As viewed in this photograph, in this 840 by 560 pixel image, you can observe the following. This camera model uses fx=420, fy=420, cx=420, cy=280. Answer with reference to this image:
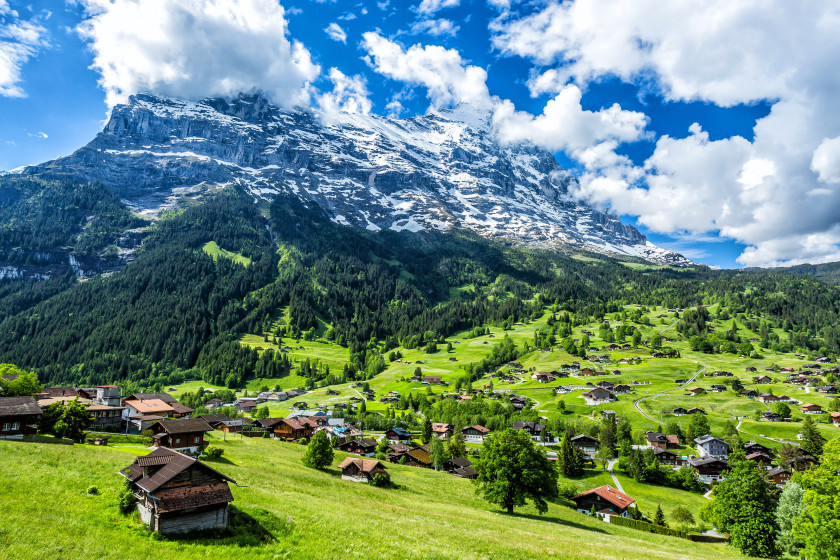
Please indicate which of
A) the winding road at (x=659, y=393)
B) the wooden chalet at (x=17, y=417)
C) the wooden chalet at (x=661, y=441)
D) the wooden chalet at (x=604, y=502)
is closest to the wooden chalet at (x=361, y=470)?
the wooden chalet at (x=604, y=502)

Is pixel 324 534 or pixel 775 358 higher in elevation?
pixel 775 358

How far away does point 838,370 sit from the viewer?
6107 inches

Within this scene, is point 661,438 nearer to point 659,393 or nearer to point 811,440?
point 811,440

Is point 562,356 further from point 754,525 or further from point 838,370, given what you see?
point 754,525

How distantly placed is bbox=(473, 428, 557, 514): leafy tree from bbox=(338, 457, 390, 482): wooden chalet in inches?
589

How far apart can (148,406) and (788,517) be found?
97611mm

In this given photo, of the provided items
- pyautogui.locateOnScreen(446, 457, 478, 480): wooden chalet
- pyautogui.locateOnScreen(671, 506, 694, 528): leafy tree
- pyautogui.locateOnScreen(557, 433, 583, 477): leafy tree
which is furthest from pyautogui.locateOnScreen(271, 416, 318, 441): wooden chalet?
pyautogui.locateOnScreen(671, 506, 694, 528): leafy tree

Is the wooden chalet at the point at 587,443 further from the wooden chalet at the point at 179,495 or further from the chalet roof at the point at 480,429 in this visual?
the wooden chalet at the point at 179,495

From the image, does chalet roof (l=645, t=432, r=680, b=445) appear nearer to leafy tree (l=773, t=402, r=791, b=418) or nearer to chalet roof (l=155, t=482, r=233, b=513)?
leafy tree (l=773, t=402, r=791, b=418)

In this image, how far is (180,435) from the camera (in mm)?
59906

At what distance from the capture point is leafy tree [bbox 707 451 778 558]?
45.4 meters

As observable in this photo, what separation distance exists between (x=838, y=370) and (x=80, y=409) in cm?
22291

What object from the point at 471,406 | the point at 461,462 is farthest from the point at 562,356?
the point at 461,462

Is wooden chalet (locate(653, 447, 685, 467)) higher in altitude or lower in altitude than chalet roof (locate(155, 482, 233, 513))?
lower
